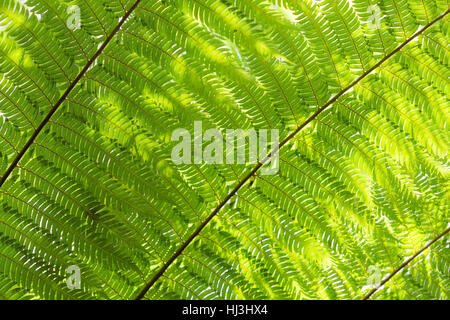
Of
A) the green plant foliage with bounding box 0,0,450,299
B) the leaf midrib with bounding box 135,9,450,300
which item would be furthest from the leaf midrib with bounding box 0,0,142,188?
the leaf midrib with bounding box 135,9,450,300

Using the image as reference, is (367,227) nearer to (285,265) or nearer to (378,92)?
(285,265)

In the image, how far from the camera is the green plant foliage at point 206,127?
53.2 inches

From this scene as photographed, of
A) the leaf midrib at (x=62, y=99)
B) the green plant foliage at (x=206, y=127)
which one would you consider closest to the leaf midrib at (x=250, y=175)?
the green plant foliage at (x=206, y=127)

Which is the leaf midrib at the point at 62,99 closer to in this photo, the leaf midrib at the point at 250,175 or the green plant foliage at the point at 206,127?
the green plant foliage at the point at 206,127

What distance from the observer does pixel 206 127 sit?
4.63ft

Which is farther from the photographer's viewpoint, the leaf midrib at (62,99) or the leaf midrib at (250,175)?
the leaf midrib at (250,175)

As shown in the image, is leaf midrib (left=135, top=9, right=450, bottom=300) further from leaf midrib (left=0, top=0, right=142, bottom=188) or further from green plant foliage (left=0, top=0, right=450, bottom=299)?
leaf midrib (left=0, top=0, right=142, bottom=188)

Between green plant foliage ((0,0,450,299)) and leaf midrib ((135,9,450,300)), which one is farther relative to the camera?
leaf midrib ((135,9,450,300))

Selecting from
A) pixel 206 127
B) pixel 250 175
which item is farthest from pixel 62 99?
pixel 250 175

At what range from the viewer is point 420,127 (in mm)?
1494

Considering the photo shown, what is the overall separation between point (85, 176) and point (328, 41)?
1.04m

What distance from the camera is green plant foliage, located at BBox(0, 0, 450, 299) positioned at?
1.35 metres

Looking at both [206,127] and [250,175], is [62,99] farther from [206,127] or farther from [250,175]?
[250,175]
